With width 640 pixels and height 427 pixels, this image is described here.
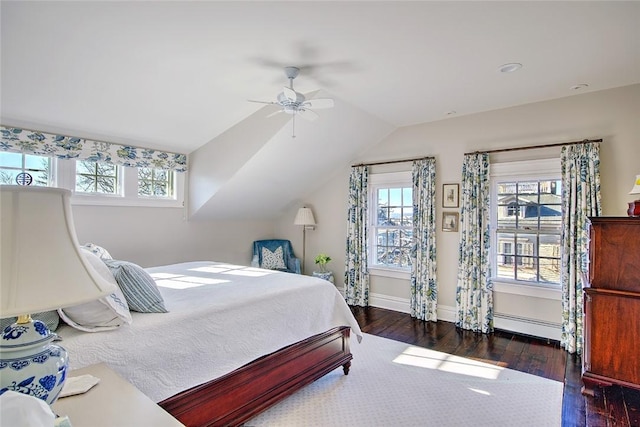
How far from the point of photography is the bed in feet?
5.33

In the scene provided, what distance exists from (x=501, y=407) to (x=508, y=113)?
10.3 ft

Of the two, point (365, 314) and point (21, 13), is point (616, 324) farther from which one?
point (21, 13)

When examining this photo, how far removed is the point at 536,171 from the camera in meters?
3.74

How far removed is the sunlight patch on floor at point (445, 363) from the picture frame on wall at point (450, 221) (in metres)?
1.63

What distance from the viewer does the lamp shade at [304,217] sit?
18.0 ft

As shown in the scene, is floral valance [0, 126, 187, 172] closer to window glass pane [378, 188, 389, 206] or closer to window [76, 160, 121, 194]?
window [76, 160, 121, 194]

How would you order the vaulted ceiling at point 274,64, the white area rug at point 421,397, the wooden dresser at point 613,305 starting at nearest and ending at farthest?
the vaulted ceiling at point 274,64 < the white area rug at point 421,397 < the wooden dresser at point 613,305

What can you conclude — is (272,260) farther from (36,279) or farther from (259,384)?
(36,279)

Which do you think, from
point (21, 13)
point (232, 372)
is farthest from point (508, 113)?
point (21, 13)

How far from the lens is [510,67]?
2.85m

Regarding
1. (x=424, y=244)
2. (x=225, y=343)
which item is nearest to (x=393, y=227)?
(x=424, y=244)

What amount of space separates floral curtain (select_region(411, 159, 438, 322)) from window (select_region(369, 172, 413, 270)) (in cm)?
30

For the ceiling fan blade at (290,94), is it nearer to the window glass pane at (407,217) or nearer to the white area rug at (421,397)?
the white area rug at (421,397)

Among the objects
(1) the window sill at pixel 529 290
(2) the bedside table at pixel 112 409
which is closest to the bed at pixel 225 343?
(2) the bedside table at pixel 112 409
